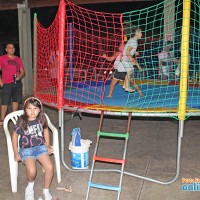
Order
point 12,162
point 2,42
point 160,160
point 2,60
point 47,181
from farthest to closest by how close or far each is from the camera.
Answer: point 2,42 < point 2,60 < point 160,160 < point 12,162 < point 47,181

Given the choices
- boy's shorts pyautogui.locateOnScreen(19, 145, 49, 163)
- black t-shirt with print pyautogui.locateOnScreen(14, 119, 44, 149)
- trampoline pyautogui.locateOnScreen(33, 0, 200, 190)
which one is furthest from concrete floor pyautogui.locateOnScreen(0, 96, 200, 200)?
black t-shirt with print pyautogui.locateOnScreen(14, 119, 44, 149)

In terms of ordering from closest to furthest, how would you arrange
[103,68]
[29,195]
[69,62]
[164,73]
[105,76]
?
[29,195] → [103,68] → [69,62] → [164,73] → [105,76]

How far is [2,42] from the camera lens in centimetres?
2136

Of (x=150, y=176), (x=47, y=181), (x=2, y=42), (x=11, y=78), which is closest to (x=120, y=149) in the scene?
(x=150, y=176)

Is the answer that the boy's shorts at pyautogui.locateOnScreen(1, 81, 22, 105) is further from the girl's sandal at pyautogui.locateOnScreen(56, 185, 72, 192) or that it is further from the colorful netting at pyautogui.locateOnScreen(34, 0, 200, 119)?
the girl's sandal at pyautogui.locateOnScreen(56, 185, 72, 192)

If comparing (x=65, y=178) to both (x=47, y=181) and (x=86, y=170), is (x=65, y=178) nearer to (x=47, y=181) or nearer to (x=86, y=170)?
(x=86, y=170)

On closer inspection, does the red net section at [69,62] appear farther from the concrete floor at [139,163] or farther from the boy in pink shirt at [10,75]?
the concrete floor at [139,163]

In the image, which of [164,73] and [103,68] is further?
[164,73]

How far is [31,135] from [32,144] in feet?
0.31

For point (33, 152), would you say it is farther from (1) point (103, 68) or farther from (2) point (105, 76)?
(2) point (105, 76)

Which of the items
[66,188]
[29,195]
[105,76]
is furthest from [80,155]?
[105,76]

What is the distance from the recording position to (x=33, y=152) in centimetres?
266

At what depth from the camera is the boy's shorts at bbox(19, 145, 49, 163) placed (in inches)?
103

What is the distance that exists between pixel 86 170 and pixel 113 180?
0.38 m
